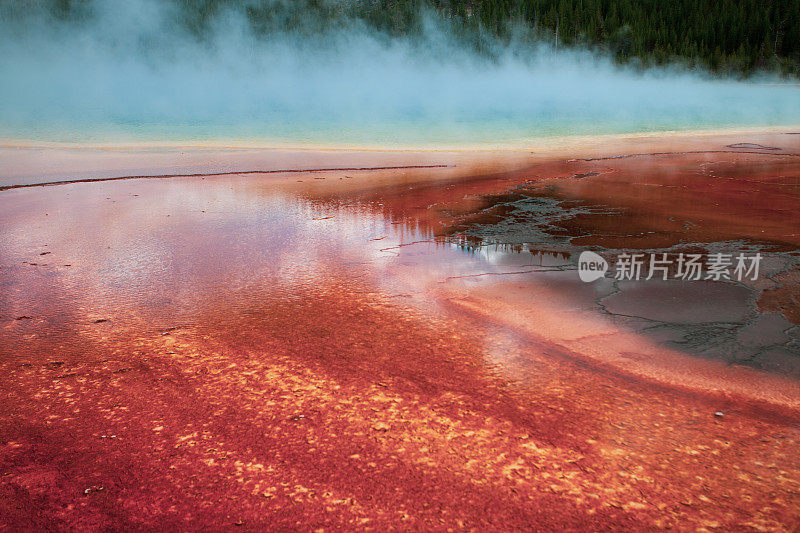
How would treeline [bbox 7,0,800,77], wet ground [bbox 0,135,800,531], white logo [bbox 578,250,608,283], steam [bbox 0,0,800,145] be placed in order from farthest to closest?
treeline [bbox 7,0,800,77] < steam [bbox 0,0,800,145] < white logo [bbox 578,250,608,283] < wet ground [bbox 0,135,800,531]

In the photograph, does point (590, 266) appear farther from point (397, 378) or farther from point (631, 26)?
point (631, 26)

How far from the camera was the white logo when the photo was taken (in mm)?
4274

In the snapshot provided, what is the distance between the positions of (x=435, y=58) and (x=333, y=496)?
275 feet

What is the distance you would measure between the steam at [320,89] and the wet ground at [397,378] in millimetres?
13873

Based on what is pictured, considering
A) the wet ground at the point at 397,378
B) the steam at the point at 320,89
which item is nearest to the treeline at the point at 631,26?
the steam at the point at 320,89

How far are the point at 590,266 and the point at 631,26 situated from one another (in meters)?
73.2

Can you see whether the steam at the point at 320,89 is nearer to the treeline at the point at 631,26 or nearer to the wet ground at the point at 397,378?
the treeline at the point at 631,26

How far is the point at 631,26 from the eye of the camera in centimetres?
6712

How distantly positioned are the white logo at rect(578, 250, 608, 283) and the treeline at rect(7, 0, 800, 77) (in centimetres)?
6675

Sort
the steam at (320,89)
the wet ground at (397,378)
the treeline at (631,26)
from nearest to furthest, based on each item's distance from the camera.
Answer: the wet ground at (397,378), the steam at (320,89), the treeline at (631,26)

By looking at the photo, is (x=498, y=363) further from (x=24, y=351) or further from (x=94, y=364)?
(x=24, y=351)

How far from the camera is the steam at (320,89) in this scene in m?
24.8

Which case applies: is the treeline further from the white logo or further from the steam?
the white logo

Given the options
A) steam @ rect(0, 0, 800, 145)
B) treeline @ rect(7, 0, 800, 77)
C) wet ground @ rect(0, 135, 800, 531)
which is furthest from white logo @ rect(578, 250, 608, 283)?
treeline @ rect(7, 0, 800, 77)
